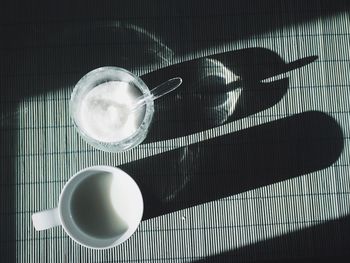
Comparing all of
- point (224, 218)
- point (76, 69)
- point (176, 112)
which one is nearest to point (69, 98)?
point (76, 69)

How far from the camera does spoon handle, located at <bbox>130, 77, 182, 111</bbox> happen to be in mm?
681

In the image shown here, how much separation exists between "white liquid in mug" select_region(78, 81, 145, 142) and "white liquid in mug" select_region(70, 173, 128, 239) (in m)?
0.07

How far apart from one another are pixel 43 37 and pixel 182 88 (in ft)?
0.75

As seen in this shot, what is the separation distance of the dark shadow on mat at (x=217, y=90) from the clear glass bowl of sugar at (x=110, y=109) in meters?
0.03

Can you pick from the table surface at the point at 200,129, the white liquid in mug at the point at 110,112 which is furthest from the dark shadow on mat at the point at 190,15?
the white liquid in mug at the point at 110,112

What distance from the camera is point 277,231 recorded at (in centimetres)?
69

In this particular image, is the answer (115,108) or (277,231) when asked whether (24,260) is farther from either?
(277,231)

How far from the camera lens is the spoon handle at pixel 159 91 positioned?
26.8 inches

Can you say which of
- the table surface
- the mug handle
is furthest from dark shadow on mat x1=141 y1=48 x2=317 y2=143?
the mug handle

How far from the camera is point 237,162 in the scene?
2.30 feet

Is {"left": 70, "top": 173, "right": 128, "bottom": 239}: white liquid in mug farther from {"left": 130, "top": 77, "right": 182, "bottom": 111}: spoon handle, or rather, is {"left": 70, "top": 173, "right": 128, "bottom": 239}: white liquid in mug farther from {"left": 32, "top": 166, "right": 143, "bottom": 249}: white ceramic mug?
{"left": 130, "top": 77, "right": 182, "bottom": 111}: spoon handle

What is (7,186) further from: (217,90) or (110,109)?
(217,90)

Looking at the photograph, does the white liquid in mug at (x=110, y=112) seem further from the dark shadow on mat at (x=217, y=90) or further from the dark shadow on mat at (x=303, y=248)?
the dark shadow on mat at (x=303, y=248)

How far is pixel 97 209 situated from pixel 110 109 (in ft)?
0.49
